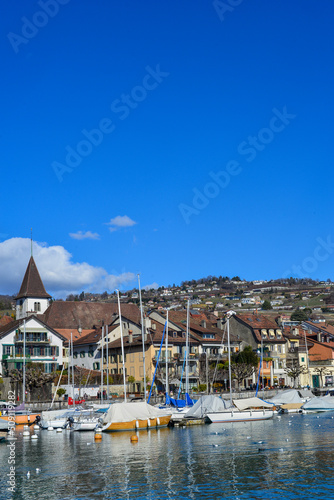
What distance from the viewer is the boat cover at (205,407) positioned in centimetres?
6594

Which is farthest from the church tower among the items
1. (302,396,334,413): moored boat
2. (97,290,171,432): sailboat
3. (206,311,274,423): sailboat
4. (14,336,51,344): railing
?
(97,290,171,432): sailboat

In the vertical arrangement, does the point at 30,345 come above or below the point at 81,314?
below

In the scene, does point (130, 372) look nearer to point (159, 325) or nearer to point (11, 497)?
point (159, 325)

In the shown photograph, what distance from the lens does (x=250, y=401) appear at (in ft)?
228

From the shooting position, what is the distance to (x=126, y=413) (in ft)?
190

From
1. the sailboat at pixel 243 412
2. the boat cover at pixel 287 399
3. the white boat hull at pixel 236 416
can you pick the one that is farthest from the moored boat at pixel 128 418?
the boat cover at pixel 287 399

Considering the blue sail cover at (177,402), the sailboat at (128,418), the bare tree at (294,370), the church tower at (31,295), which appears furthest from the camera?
the church tower at (31,295)

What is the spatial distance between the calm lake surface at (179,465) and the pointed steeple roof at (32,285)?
227ft

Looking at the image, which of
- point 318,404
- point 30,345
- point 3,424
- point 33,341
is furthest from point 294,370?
point 3,424

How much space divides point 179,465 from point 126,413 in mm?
20025

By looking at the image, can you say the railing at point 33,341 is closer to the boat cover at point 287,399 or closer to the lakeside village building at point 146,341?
the lakeside village building at point 146,341

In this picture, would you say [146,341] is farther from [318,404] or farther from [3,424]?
[3,424]

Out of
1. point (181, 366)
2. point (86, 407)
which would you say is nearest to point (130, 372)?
point (181, 366)

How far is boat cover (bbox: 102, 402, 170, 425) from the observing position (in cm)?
5751
